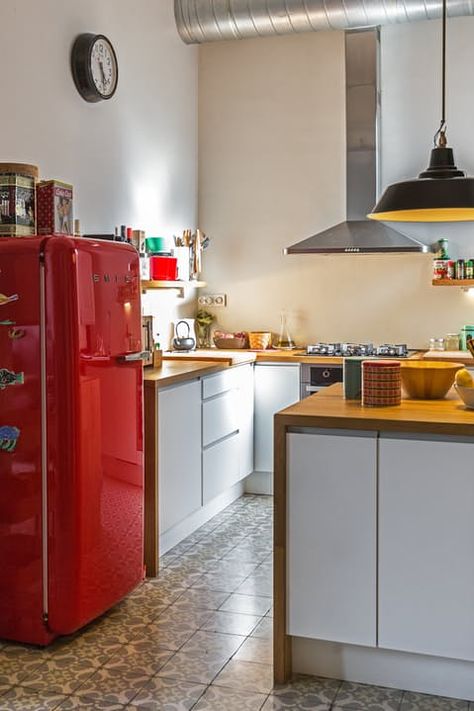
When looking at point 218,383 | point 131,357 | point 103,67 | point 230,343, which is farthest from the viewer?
point 230,343

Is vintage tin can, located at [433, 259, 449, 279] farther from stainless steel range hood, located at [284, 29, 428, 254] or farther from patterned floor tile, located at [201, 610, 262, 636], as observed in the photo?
patterned floor tile, located at [201, 610, 262, 636]

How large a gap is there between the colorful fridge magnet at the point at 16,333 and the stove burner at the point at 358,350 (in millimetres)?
2655

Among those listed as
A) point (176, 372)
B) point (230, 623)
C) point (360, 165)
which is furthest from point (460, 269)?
point (230, 623)

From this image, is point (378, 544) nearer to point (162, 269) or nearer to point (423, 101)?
point (162, 269)

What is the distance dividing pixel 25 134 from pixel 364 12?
2391 millimetres

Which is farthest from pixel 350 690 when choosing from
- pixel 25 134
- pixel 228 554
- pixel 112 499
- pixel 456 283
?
pixel 456 283

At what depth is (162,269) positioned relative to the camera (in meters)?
4.95

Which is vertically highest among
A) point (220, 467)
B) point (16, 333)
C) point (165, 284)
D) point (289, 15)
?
point (289, 15)

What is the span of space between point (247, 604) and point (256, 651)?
17.9 inches

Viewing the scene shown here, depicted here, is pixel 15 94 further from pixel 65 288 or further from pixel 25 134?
pixel 65 288

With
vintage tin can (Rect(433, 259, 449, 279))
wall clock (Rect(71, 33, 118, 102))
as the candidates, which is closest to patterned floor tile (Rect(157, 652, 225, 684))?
wall clock (Rect(71, 33, 118, 102))

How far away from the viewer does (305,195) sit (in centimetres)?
571

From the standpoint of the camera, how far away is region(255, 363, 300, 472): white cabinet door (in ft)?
17.1

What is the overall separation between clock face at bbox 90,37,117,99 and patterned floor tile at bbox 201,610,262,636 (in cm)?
278
